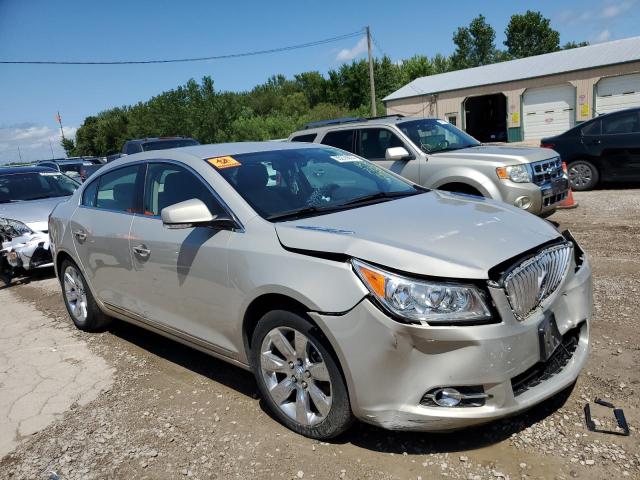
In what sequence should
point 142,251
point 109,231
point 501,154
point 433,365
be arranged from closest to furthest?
point 433,365
point 142,251
point 109,231
point 501,154

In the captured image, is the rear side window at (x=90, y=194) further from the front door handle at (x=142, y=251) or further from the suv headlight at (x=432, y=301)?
the suv headlight at (x=432, y=301)

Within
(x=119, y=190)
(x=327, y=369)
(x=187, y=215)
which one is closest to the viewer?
(x=327, y=369)

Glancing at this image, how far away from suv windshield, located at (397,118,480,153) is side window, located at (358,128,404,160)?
0.22 meters

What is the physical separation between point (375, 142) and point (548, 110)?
27058 millimetres

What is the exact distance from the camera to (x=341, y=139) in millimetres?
8695

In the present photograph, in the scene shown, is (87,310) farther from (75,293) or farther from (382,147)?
(382,147)

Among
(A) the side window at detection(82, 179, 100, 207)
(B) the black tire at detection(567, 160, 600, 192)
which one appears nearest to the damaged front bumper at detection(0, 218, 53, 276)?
(A) the side window at detection(82, 179, 100, 207)

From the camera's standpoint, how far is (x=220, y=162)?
12.6 ft

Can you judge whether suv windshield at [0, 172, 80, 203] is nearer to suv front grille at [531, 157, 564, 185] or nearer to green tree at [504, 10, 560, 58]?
suv front grille at [531, 157, 564, 185]

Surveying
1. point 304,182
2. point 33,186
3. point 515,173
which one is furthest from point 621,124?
point 33,186

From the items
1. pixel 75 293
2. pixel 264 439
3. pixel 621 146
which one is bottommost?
pixel 264 439

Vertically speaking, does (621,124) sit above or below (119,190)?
below

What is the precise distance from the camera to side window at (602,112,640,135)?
10.2 metres

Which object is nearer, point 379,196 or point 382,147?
point 379,196
